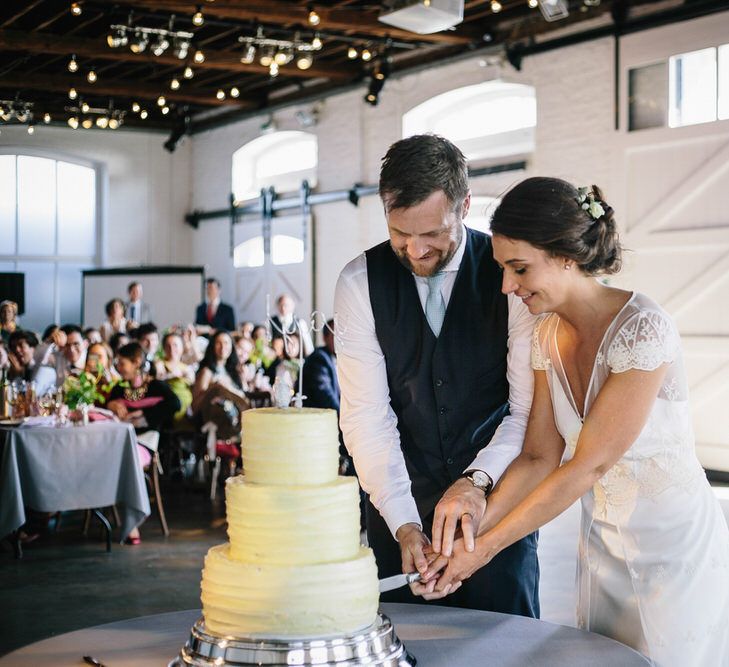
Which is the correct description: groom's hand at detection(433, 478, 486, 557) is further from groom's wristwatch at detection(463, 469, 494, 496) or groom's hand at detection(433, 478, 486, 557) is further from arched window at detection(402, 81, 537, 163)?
arched window at detection(402, 81, 537, 163)

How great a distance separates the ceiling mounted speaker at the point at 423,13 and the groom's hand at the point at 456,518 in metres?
6.84

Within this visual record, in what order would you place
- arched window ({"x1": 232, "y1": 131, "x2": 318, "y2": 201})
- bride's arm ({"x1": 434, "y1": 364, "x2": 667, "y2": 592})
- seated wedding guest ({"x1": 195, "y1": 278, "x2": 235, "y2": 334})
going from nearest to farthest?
1. bride's arm ({"x1": 434, "y1": 364, "x2": 667, "y2": 592})
2. seated wedding guest ({"x1": 195, "y1": 278, "x2": 235, "y2": 334})
3. arched window ({"x1": 232, "y1": 131, "x2": 318, "y2": 201})

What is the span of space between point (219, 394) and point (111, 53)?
5803 millimetres

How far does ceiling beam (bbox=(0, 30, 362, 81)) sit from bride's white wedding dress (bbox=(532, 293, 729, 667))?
11.1 meters

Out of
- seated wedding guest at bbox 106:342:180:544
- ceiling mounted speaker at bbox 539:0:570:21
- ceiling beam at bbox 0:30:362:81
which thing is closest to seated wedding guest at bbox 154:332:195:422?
seated wedding guest at bbox 106:342:180:544

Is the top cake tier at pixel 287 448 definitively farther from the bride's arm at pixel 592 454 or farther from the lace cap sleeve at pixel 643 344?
the lace cap sleeve at pixel 643 344

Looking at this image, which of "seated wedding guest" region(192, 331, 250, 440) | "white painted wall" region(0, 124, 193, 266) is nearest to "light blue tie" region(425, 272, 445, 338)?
"seated wedding guest" region(192, 331, 250, 440)

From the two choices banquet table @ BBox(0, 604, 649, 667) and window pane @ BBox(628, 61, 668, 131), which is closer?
banquet table @ BBox(0, 604, 649, 667)

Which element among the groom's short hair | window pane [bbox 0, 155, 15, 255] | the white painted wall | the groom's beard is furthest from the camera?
the white painted wall

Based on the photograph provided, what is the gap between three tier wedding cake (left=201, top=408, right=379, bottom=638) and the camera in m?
1.58

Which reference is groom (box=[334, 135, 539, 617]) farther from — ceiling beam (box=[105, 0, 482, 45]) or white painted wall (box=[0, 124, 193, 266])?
white painted wall (box=[0, 124, 193, 266])

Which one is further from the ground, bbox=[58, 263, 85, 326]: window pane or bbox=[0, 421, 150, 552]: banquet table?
bbox=[58, 263, 85, 326]: window pane

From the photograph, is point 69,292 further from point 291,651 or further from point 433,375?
point 291,651

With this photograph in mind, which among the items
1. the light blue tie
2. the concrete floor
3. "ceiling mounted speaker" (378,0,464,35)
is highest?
"ceiling mounted speaker" (378,0,464,35)
